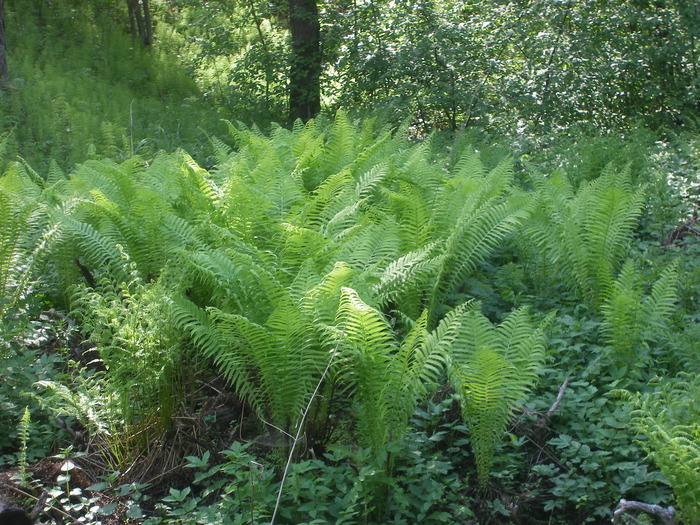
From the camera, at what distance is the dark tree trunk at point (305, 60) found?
368 inches

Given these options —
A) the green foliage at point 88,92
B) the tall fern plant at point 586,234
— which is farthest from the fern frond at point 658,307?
the green foliage at point 88,92

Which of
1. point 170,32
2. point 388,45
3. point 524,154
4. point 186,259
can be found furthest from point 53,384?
point 170,32

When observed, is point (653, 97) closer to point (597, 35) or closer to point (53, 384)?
point (597, 35)

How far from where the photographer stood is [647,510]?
2.34 metres

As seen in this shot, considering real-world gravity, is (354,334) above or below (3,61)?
below

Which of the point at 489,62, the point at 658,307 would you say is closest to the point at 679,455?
the point at 658,307

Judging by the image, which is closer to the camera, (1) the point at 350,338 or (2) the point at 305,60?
(1) the point at 350,338

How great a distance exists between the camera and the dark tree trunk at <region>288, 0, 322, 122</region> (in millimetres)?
9359

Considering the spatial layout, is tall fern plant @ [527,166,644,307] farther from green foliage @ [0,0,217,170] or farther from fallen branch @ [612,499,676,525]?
green foliage @ [0,0,217,170]

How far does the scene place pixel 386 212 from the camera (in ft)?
14.6

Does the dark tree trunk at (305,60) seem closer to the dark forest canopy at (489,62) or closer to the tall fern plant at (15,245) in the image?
the dark forest canopy at (489,62)

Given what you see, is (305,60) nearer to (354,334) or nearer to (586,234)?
(586,234)

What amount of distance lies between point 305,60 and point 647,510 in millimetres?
8039

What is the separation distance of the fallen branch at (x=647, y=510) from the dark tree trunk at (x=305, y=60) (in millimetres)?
7823
